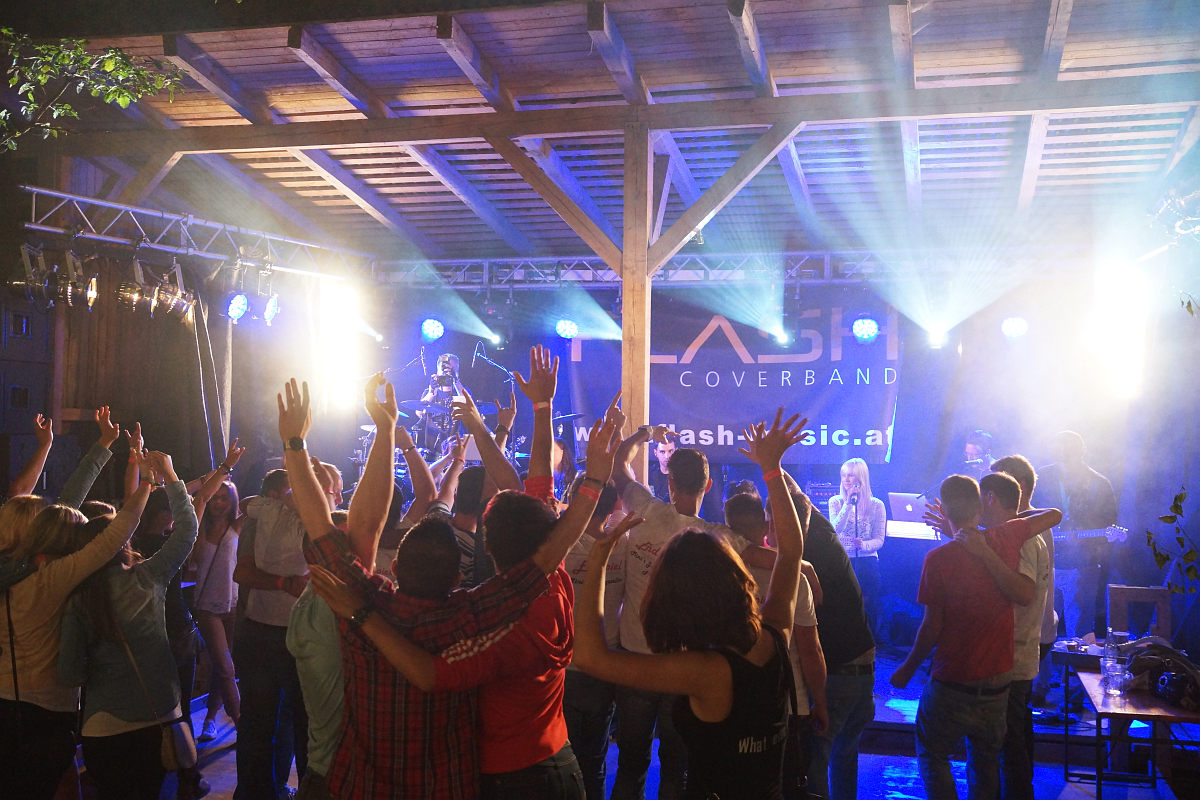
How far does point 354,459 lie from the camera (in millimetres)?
10141

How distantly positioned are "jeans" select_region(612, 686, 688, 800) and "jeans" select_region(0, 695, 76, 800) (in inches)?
85.9

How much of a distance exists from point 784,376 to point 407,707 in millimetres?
8686

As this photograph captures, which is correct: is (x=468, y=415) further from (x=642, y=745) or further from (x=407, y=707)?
(x=642, y=745)

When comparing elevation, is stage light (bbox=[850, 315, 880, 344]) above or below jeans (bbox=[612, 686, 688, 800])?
above

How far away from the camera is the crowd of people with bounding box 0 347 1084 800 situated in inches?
85.0

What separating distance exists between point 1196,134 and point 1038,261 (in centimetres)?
247

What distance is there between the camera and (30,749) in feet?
10.3

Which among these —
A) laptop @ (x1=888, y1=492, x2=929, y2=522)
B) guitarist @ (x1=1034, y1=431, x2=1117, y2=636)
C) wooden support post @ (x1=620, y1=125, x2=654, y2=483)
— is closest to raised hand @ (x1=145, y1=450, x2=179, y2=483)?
wooden support post @ (x1=620, y1=125, x2=654, y2=483)

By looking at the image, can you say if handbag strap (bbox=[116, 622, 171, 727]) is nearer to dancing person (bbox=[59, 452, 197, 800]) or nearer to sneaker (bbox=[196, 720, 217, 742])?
dancing person (bbox=[59, 452, 197, 800])

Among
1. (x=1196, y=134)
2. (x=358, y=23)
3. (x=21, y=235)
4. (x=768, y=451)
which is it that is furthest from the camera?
(x=21, y=235)

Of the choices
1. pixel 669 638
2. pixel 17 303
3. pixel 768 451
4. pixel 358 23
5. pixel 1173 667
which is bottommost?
pixel 1173 667

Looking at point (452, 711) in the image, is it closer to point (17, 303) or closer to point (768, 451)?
point (768, 451)

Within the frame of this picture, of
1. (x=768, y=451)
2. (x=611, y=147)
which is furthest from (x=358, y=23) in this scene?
(x=768, y=451)

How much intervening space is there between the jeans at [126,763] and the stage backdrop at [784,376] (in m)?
7.79
